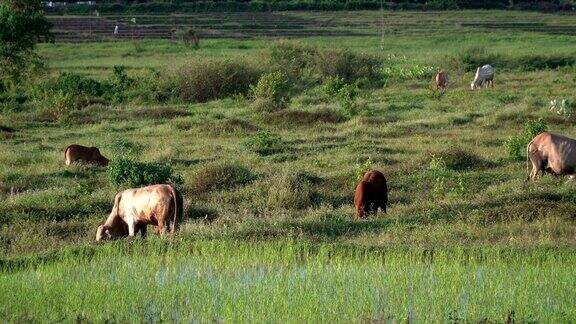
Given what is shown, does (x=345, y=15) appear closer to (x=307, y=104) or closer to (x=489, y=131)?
(x=307, y=104)

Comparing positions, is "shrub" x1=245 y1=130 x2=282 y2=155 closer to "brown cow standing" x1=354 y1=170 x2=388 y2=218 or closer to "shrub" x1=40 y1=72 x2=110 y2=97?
"brown cow standing" x1=354 y1=170 x2=388 y2=218

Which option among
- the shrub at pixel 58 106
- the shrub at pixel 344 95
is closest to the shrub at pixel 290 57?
the shrub at pixel 344 95

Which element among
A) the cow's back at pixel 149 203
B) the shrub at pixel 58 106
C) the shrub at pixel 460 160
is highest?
the cow's back at pixel 149 203

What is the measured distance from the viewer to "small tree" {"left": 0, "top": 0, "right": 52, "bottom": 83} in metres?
29.9

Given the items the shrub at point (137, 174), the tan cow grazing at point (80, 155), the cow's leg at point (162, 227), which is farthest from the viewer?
the tan cow grazing at point (80, 155)

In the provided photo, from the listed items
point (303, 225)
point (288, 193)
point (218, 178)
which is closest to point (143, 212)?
point (303, 225)

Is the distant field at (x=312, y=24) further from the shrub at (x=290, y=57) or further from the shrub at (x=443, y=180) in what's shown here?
the shrub at (x=443, y=180)

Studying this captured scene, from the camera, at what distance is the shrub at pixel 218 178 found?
15.4 meters

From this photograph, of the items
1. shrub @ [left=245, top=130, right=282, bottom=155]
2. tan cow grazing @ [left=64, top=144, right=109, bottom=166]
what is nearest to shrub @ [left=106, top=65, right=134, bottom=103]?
shrub @ [left=245, top=130, right=282, bottom=155]

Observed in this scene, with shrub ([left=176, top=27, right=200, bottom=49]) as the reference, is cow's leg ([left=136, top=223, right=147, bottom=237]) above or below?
above

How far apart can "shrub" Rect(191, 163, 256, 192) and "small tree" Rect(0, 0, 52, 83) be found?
16178 mm

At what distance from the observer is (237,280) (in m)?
9.51

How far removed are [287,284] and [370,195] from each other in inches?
184

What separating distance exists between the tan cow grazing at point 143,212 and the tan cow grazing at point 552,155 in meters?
6.71
